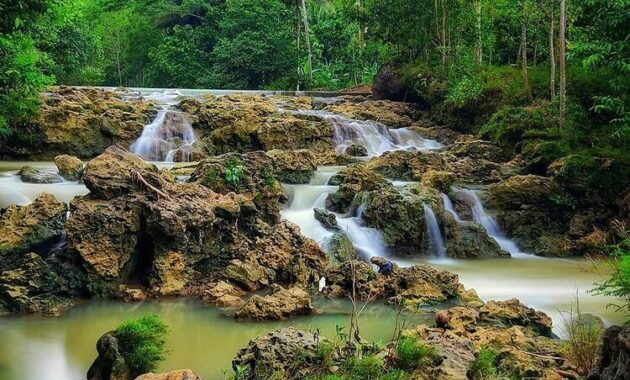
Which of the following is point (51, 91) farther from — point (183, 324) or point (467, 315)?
point (467, 315)

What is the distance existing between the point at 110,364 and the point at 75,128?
13.6 metres

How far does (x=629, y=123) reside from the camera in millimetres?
12125

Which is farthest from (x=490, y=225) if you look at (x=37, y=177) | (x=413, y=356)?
(x=37, y=177)

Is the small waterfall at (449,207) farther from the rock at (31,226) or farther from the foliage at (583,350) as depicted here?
the rock at (31,226)

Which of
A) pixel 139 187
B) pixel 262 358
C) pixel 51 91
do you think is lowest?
pixel 262 358

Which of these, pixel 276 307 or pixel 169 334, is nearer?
pixel 169 334

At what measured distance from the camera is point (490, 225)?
1307cm

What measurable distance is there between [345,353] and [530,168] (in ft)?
36.3

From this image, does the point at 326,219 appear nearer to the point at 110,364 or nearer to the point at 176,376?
the point at 110,364

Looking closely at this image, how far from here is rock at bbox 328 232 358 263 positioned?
10.4 metres

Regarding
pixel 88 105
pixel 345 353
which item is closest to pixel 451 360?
pixel 345 353

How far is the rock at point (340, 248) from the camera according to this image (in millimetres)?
10422

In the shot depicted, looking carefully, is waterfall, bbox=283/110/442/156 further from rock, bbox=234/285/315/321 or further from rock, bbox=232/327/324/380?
rock, bbox=232/327/324/380

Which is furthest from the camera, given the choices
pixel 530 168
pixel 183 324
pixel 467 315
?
pixel 530 168
